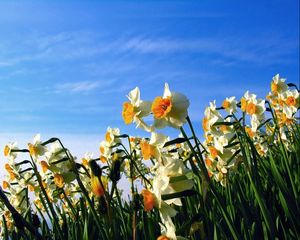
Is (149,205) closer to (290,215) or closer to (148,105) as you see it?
(148,105)

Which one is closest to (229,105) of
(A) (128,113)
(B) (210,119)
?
(B) (210,119)

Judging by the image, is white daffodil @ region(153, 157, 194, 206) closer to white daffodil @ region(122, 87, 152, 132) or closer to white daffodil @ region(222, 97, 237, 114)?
white daffodil @ region(122, 87, 152, 132)

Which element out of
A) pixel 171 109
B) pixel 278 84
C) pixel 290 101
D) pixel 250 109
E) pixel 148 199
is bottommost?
pixel 148 199

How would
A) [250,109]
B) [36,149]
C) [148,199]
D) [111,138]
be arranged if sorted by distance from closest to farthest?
[148,199]
[36,149]
[250,109]
[111,138]

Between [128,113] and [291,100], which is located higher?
[291,100]

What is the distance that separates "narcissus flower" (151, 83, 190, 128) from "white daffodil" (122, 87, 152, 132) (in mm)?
88

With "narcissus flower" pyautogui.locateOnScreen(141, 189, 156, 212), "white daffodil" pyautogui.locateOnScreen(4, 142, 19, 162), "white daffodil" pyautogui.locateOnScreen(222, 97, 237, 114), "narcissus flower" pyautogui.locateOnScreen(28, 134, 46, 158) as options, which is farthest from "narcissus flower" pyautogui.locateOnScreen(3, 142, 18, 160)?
"narcissus flower" pyautogui.locateOnScreen(141, 189, 156, 212)

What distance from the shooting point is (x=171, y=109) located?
2.17 m

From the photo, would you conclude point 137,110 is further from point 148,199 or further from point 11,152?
point 11,152

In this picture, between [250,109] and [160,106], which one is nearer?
[160,106]

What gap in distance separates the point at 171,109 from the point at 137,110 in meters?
0.23

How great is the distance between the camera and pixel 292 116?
6055 millimetres

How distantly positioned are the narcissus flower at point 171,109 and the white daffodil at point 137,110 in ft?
0.29

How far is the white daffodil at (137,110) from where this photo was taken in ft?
7.55
